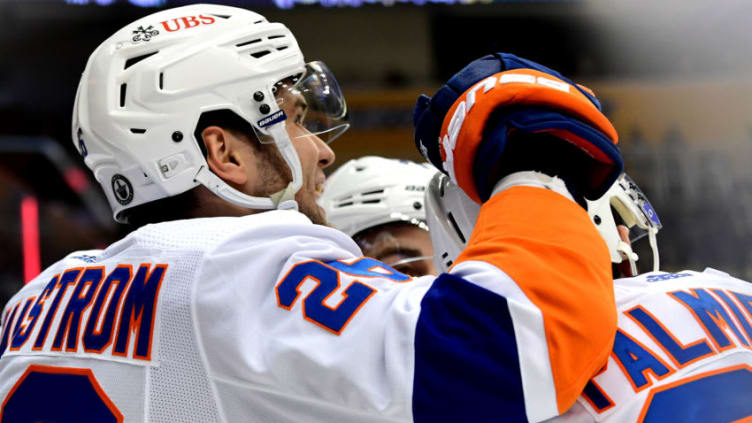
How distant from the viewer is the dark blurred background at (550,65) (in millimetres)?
7449

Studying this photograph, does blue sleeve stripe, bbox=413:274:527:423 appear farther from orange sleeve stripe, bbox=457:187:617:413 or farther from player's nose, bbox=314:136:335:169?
player's nose, bbox=314:136:335:169

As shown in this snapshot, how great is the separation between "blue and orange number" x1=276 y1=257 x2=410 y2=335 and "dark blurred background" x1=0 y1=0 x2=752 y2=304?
233 inches

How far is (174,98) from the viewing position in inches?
61.9

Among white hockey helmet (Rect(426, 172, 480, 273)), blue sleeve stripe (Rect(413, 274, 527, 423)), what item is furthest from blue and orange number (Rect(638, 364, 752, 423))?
white hockey helmet (Rect(426, 172, 480, 273))

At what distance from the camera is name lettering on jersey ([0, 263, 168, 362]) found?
130 cm

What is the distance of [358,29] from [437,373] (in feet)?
23.6

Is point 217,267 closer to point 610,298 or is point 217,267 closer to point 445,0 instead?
point 610,298

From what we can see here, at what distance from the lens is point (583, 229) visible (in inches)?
46.8

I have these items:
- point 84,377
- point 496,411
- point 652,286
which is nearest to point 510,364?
point 496,411

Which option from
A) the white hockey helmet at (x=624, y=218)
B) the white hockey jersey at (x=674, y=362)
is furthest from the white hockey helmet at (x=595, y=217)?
the white hockey jersey at (x=674, y=362)

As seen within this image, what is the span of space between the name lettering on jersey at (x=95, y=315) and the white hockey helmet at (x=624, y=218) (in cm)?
72

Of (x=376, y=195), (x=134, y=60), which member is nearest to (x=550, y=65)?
(x=376, y=195)

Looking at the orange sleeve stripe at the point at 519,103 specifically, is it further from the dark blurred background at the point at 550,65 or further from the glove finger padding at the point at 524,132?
the dark blurred background at the point at 550,65

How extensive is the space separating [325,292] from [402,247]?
1.11 metres
